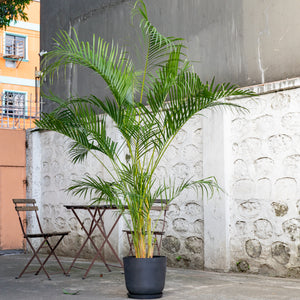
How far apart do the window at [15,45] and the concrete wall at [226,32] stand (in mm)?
14020

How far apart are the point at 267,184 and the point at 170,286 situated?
173cm

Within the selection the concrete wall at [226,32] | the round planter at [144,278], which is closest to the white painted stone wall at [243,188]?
the concrete wall at [226,32]

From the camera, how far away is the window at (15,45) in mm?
22419

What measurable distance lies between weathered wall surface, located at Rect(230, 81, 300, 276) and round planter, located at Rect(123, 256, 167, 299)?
5.96ft

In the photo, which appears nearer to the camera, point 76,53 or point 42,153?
point 76,53

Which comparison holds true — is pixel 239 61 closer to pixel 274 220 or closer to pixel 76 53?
pixel 274 220

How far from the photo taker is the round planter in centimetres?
508

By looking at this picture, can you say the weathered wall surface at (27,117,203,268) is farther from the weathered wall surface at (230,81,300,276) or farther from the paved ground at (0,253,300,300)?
the weathered wall surface at (230,81,300,276)

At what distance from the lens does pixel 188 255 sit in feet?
24.0

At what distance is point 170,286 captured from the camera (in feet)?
19.1

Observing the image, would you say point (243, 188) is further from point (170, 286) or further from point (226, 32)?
point (226, 32)

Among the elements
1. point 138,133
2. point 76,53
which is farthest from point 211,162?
point 76,53

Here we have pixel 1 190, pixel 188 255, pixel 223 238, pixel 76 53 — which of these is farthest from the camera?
pixel 1 190

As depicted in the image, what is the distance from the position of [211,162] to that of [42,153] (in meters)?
4.12
